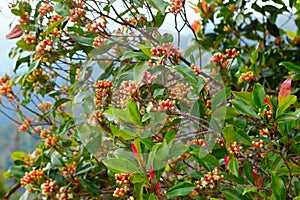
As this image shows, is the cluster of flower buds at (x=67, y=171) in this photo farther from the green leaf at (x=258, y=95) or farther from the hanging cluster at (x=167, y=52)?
the green leaf at (x=258, y=95)

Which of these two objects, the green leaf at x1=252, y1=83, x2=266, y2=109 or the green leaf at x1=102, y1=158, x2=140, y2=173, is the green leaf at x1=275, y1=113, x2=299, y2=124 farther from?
the green leaf at x1=102, y1=158, x2=140, y2=173

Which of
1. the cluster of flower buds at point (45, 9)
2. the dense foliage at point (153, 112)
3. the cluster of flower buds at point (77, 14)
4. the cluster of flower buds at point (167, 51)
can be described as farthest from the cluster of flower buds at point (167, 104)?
the cluster of flower buds at point (45, 9)

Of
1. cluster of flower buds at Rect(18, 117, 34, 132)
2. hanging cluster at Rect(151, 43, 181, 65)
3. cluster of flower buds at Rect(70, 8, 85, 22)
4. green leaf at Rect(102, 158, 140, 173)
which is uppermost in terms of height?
cluster of flower buds at Rect(70, 8, 85, 22)

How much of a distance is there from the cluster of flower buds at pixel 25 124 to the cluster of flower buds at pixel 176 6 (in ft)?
2.43

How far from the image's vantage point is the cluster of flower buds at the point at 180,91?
0.83 meters

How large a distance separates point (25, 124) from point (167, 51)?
2.51 ft

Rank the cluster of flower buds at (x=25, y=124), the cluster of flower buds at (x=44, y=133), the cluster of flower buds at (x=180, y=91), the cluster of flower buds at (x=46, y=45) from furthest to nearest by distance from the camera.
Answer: the cluster of flower buds at (x=25, y=124) < the cluster of flower buds at (x=44, y=133) < the cluster of flower buds at (x=46, y=45) < the cluster of flower buds at (x=180, y=91)

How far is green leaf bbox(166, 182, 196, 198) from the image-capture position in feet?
2.66

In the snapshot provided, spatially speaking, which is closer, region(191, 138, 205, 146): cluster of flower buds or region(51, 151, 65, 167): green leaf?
region(191, 138, 205, 146): cluster of flower buds

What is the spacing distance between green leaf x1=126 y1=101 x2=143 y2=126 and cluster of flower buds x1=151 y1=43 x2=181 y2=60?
11cm

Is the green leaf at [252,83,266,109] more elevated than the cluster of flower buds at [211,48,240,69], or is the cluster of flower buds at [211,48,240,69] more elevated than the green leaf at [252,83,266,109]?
the cluster of flower buds at [211,48,240,69]

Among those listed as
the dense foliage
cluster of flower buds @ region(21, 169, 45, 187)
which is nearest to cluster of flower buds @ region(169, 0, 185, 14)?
the dense foliage

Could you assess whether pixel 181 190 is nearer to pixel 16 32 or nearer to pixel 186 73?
pixel 186 73

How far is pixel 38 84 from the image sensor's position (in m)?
1.36
